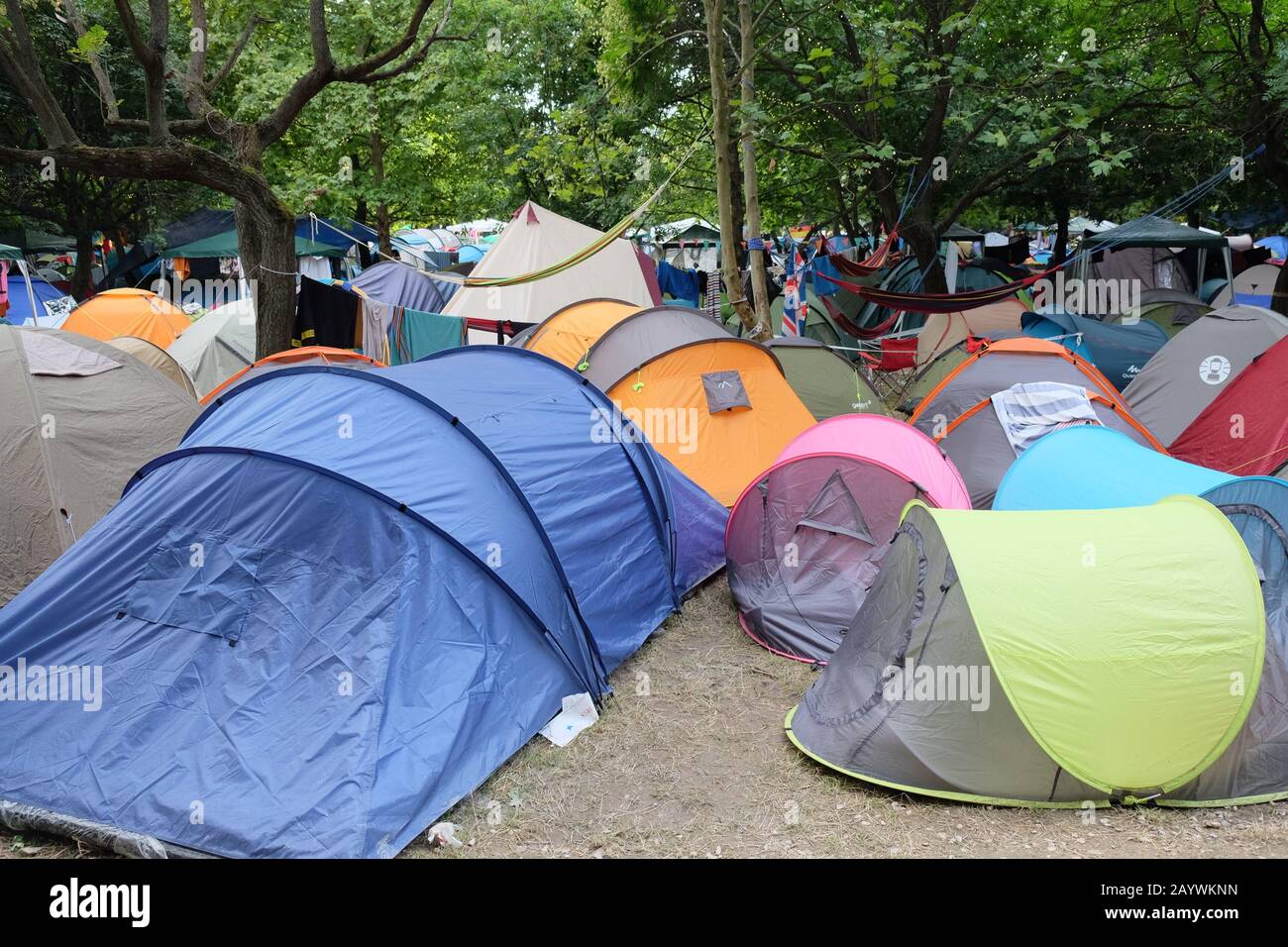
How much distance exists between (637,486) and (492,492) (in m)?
1.31

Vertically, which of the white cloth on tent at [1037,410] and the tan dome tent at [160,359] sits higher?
the tan dome tent at [160,359]

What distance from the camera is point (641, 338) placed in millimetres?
8109

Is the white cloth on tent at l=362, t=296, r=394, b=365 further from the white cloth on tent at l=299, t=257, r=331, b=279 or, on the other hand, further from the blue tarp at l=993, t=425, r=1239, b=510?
the white cloth on tent at l=299, t=257, r=331, b=279

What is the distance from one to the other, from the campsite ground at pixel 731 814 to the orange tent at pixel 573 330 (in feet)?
20.7

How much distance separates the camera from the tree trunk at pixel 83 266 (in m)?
18.0

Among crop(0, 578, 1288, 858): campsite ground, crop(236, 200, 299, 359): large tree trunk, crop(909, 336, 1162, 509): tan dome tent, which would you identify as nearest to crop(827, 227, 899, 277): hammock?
crop(909, 336, 1162, 509): tan dome tent

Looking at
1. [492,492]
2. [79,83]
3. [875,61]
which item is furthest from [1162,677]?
[79,83]

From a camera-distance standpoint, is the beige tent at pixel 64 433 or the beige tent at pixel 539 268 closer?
the beige tent at pixel 64 433

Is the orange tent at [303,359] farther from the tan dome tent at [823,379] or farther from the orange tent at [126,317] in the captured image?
the orange tent at [126,317]

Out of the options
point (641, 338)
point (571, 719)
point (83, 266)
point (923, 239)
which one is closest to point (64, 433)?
point (571, 719)

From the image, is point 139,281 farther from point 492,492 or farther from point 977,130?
point 492,492

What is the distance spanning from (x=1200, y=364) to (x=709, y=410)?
4783mm

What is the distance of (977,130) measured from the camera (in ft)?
42.8

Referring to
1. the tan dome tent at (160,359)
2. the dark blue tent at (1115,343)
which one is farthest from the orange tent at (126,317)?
the dark blue tent at (1115,343)
